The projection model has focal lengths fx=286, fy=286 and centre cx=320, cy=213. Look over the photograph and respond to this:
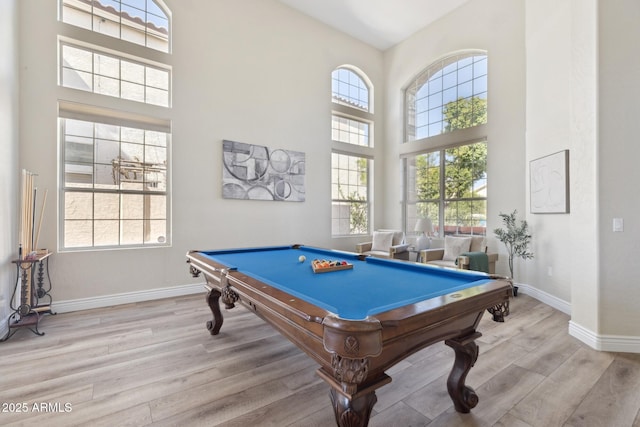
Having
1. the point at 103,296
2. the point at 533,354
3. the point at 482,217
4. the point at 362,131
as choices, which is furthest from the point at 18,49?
the point at 482,217

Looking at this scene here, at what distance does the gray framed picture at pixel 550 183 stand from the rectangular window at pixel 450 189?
90cm

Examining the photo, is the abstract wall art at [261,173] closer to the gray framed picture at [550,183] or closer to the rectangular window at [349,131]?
the rectangular window at [349,131]

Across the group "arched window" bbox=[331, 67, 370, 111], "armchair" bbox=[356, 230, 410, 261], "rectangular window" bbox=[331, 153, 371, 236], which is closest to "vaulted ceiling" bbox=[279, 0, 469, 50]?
"arched window" bbox=[331, 67, 370, 111]

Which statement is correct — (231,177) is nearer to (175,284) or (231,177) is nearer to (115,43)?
(175,284)

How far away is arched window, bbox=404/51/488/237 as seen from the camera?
16.5ft

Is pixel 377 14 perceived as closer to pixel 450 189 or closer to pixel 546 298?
pixel 450 189

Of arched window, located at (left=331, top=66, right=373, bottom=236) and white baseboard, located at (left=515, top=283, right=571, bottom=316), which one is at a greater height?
arched window, located at (left=331, top=66, right=373, bottom=236)

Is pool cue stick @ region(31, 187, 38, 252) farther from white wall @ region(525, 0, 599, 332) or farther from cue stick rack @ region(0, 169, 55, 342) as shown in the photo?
white wall @ region(525, 0, 599, 332)

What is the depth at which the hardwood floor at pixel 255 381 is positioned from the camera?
5.49 feet

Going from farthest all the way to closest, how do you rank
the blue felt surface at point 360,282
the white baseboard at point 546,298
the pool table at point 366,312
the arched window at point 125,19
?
the arched window at point 125,19 → the white baseboard at point 546,298 → the blue felt surface at point 360,282 → the pool table at point 366,312

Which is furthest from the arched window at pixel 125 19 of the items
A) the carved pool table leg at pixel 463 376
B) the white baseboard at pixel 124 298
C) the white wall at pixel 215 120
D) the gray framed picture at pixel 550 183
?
the gray framed picture at pixel 550 183

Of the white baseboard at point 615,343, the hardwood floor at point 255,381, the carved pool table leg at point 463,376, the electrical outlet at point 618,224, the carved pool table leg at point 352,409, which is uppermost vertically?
the electrical outlet at point 618,224

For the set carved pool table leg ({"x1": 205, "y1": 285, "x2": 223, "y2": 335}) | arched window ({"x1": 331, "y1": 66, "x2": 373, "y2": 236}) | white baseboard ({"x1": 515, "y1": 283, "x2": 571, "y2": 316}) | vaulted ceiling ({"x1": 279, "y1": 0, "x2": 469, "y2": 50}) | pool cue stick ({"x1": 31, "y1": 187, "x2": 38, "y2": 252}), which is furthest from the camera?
arched window ({"x1": 331, "y1": 66, "x2": 373, "y2": 236})

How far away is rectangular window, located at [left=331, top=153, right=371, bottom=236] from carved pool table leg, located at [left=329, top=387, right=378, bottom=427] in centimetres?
467
